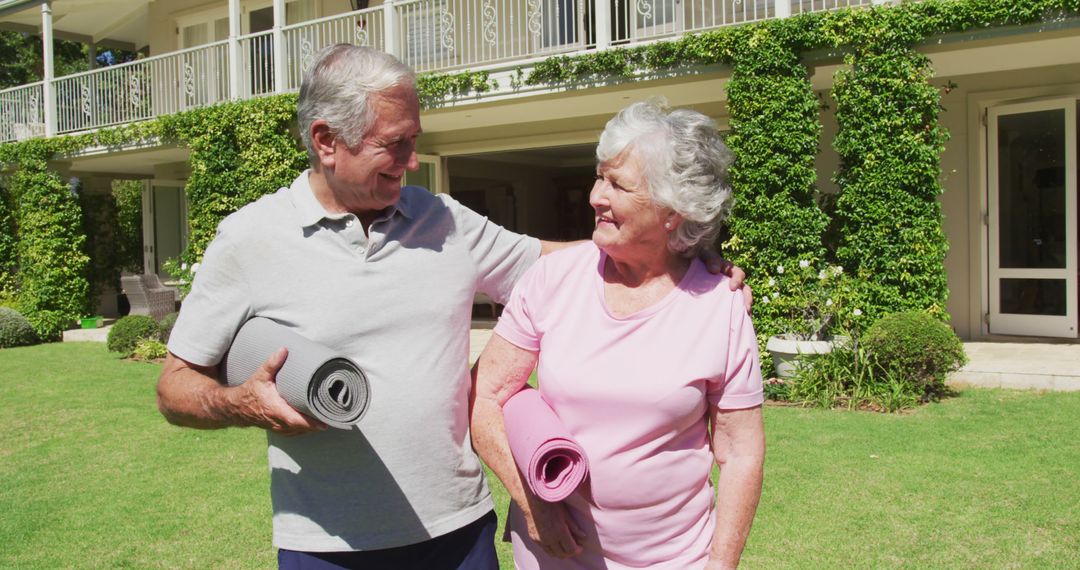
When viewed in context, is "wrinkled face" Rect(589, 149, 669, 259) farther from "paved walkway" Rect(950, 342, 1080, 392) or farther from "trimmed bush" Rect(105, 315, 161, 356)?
"trimmed bush" Rect(105, 315, 161, 356)

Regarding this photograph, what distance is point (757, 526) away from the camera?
4145mm

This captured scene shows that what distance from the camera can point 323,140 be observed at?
183cm

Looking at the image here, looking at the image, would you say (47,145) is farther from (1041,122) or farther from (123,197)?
(1041,122)

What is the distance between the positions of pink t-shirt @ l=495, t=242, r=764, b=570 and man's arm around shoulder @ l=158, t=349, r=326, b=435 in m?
0.57

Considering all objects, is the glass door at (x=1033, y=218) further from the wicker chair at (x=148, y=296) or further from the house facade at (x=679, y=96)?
the wicker chair at (x=148, y=296)

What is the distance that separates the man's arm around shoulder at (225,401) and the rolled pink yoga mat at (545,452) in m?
0.40

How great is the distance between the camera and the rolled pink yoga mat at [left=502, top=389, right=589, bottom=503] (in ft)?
5.67

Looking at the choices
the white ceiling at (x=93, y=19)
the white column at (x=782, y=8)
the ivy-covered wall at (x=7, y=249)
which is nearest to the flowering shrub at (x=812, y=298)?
the white column at (x=782, y=8)

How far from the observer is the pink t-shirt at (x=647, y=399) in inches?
71.6

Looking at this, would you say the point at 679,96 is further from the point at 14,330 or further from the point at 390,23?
the point at 14,330

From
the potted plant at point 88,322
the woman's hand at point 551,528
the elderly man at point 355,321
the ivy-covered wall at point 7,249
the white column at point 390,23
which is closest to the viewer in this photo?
the elderly man at point 355,321

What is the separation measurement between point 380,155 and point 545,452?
2.30ft

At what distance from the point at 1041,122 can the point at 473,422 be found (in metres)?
9.68

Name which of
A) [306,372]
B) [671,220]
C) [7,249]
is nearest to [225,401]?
[306,372]
